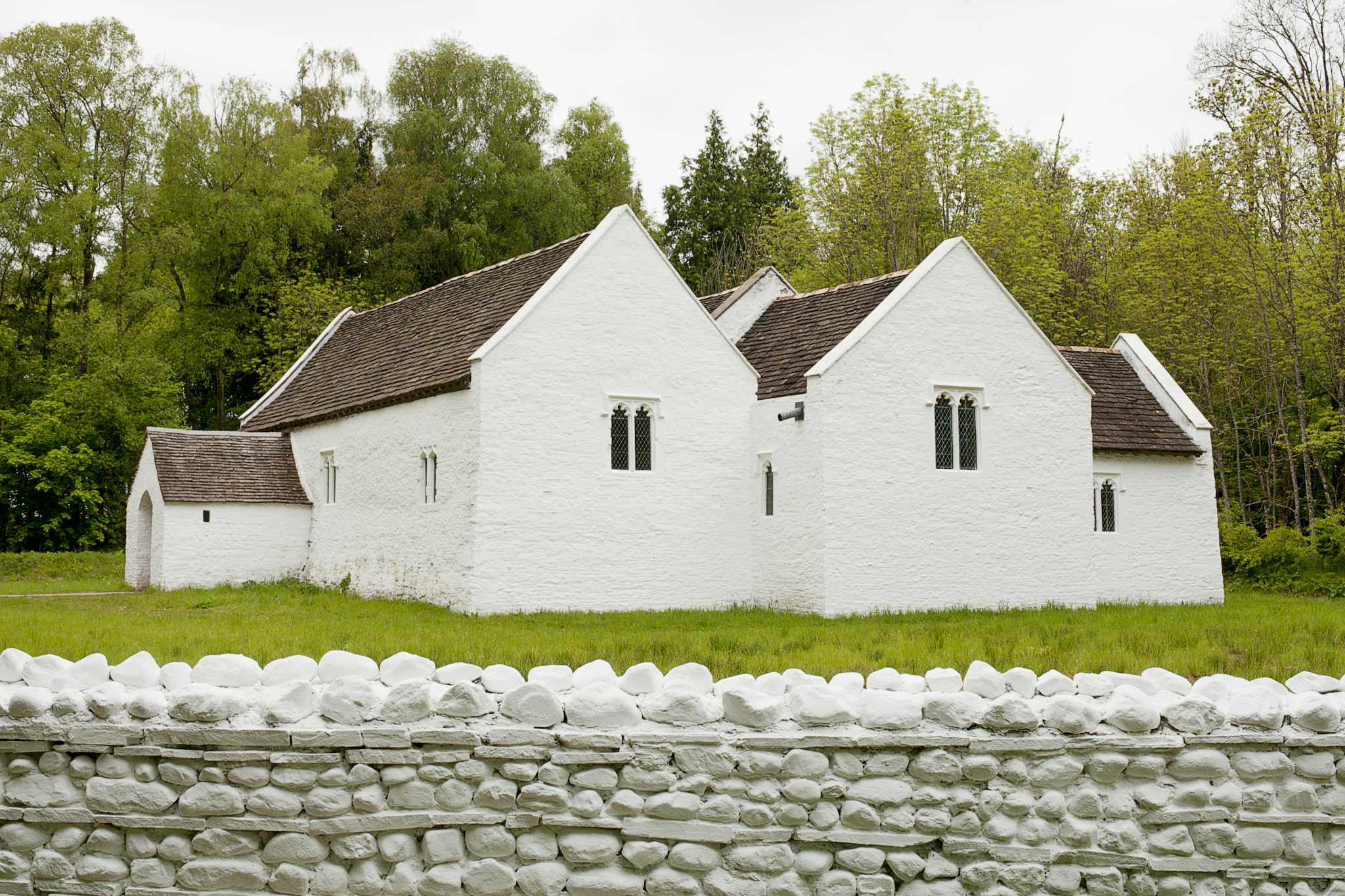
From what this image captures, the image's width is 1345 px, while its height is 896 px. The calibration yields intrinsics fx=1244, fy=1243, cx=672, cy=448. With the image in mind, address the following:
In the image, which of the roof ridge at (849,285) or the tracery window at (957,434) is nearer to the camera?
the tracery window at (957,434)

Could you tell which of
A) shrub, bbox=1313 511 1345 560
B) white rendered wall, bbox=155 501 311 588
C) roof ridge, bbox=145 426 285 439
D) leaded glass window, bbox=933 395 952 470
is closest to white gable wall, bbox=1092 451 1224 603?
leaded glass window, bbox=933 395 952 470

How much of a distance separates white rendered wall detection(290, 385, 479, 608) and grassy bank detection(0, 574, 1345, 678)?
2.98ft

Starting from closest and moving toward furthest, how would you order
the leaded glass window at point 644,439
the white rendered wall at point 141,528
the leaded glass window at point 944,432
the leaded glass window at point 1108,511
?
the leaded glass window at point 644,439 → the leaded glass window at point 944,432 → the leaded glass window at point 1108,511 → the white rendered wall at point 141,528

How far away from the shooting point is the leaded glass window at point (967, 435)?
81.4 ft

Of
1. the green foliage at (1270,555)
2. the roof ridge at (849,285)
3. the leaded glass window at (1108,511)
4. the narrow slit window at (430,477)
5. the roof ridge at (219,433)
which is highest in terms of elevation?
the roof ridge at (849,285)

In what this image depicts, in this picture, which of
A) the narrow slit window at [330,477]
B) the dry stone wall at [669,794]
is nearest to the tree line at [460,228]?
the narrow slit window at [330,477]

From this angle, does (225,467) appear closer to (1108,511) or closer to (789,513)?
(789,513)

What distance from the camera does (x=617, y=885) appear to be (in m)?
6.77

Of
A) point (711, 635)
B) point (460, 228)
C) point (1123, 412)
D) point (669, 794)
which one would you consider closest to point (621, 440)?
point (711, 635)

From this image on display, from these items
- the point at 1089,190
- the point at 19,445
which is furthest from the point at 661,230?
the point at 19,445

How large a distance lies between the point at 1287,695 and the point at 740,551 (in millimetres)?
18003

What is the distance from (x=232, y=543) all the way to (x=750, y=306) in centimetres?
1330

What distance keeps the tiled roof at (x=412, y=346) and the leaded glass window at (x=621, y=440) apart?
9.67ft

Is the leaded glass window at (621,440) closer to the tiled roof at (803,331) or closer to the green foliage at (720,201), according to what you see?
the tiled roof at (803,331)
